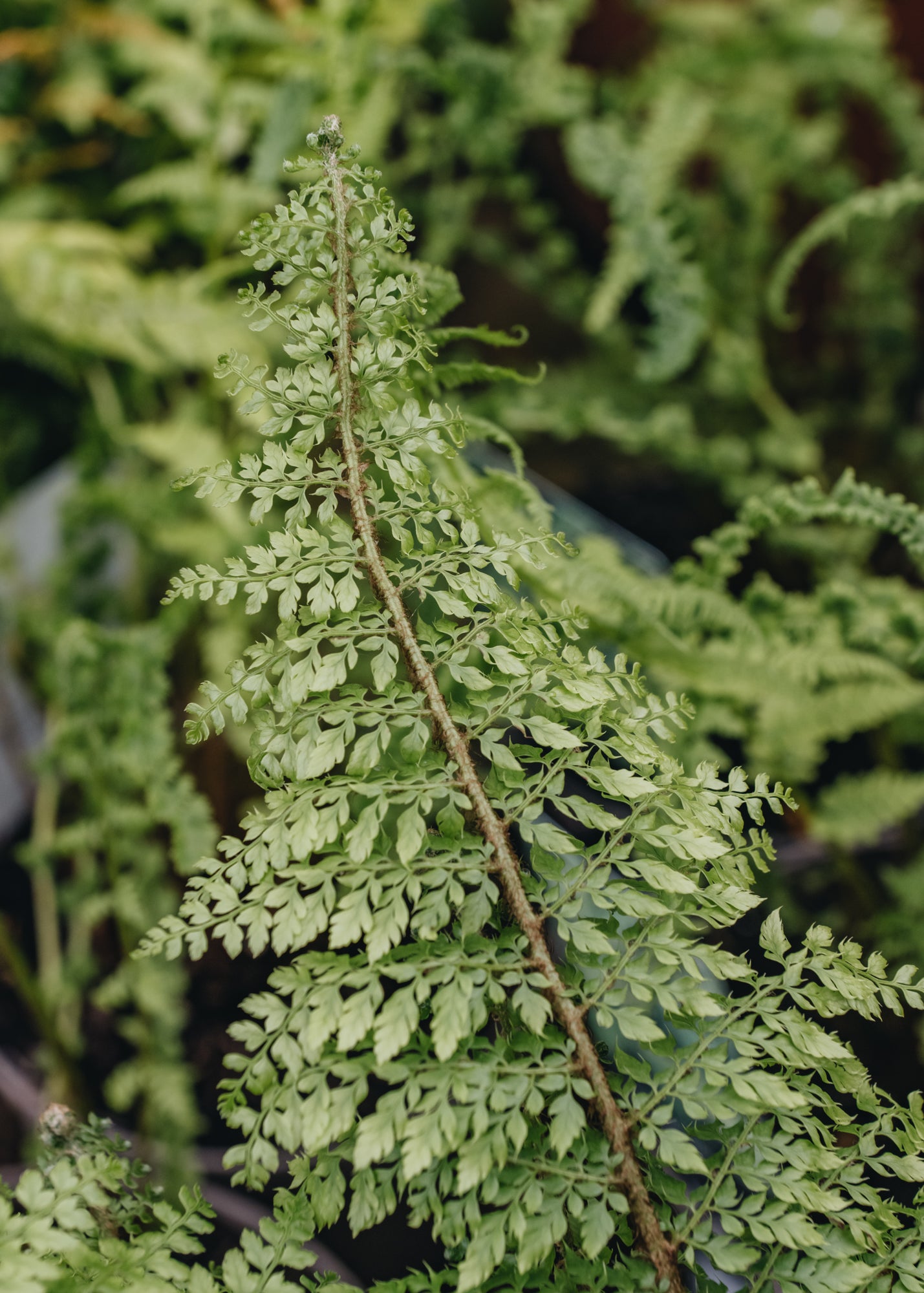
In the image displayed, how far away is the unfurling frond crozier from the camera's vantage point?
15.2 inches

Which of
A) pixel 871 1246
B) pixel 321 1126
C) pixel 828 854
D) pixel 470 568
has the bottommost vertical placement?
pixel 828 854

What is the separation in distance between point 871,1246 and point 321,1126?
0.27m

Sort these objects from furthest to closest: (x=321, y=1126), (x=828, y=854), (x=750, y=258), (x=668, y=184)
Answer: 1. (x=750, y=258)
2. (x=668, y=184)
3. (x=828, y=854)
4. (x=321, y=1126)

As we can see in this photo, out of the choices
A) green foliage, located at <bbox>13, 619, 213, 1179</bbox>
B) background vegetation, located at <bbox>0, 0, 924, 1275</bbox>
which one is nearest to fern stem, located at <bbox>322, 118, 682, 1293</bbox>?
background vegetation, located at <bbox>0, 0, 924, 1275</bbox>

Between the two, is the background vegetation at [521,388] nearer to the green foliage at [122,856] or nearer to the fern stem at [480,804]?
the green foliage at [122,856]

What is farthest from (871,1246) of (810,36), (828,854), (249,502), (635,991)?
(810,36)

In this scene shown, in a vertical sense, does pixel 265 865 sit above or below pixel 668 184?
below

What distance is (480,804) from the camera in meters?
0.42

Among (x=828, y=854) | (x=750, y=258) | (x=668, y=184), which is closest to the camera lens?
(x=828, y=854)

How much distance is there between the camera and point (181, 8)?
1124mm

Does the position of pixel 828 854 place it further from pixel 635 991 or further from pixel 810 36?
pixel 810 36

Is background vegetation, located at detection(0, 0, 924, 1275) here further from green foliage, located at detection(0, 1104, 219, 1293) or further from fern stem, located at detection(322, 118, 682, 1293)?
green foliage, located at detection(0, 1104, 219, 1293)

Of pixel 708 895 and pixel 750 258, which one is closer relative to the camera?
pixel 708 895

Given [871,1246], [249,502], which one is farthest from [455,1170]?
[249,502]
